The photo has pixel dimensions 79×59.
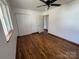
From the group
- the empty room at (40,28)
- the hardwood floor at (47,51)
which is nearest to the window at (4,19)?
the empty room at (40,28)

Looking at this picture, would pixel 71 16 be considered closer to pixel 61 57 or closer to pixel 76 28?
pixel 76 28

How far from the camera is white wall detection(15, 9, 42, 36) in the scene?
5959 millimetres

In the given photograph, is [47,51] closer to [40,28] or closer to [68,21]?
[68,21]

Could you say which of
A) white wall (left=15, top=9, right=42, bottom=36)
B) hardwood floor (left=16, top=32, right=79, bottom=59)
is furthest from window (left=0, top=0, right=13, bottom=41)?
white wall (left=15, top=9, right=42, bottom=36)

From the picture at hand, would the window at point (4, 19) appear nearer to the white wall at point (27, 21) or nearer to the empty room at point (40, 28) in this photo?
the empty room at point (40, 28)

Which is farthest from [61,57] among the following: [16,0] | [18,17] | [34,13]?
[34,13]

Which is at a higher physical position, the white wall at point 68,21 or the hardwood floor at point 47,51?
the white wall at point 68,21

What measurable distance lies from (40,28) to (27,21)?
195 centimetres

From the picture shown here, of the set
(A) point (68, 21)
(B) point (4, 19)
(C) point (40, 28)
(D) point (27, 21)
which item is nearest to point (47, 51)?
(B) point (4, 19)

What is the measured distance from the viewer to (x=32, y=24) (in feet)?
22.9

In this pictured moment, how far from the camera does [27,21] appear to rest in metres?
6.48

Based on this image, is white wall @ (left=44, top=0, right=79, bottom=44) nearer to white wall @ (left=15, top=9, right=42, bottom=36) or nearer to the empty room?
the empty room

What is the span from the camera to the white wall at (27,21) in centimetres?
596

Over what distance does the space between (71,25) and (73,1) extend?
134cm
